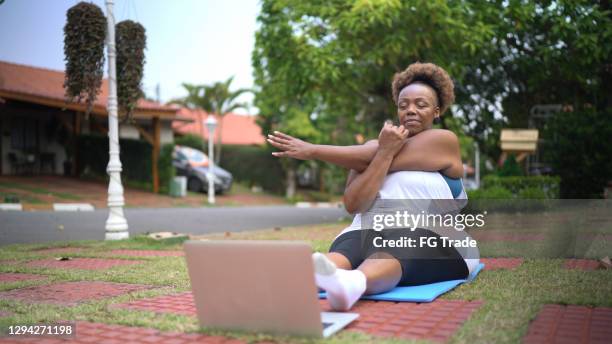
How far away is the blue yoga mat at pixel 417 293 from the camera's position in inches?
113

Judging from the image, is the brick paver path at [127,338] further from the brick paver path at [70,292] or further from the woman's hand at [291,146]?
the woman's hand at [291,146]

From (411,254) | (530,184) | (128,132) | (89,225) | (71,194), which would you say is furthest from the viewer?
(128,132)

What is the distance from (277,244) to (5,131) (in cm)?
1837

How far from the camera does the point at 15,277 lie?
4.19 meters

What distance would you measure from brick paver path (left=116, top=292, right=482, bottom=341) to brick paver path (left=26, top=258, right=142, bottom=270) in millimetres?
1893

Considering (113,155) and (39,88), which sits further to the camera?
(39,88)

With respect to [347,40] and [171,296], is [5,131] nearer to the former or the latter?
[347,40]

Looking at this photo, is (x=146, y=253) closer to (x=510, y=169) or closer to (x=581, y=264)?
(x=581, y=264)

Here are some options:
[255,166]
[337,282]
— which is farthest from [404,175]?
[255,166]

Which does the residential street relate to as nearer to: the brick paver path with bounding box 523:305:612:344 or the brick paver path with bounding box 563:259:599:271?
the brick paver path with bounding box 563:259:599:271

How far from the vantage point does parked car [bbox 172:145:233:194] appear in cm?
2105

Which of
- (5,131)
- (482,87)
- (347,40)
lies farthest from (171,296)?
(5,131)

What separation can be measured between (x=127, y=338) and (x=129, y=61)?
585 centimetres

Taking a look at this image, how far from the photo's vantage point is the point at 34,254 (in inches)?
223
